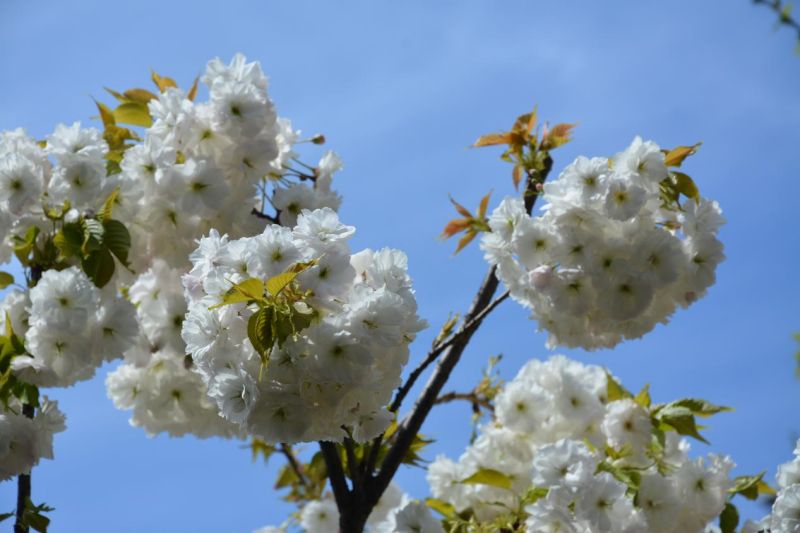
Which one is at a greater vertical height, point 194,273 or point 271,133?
point 271,133

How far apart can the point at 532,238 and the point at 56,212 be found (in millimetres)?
1105

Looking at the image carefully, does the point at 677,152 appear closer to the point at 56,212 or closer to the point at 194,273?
the point at 194,273

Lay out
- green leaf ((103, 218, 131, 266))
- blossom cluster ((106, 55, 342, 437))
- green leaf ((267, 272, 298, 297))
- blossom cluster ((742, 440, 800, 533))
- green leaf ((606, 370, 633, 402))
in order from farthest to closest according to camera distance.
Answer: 1. green leaf ((606, 370, 633, 402))
2. blossom cluster ((106, 55, 342, 437))
3. green leaf ((103, 218, 131, 266))
4. blossom cluster ((742, 440, 800, 533))
5. green leaf ((267, 272, 298, 297))

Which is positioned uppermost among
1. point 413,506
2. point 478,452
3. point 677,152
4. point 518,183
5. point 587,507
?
point 518,183

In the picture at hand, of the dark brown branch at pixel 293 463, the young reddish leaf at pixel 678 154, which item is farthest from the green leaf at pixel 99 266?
the young reddish leaf at pixel 678 154

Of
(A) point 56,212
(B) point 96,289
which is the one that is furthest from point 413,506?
(A) point 56,212

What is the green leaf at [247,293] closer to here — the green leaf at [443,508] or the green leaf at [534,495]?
the green leaf at [534,495]

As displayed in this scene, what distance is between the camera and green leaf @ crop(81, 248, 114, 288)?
2.09m

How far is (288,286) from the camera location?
53.6 inches

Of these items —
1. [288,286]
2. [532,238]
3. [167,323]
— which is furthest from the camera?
[167,323]

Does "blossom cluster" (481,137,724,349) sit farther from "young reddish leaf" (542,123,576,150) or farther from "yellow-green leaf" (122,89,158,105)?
"yellow-green leaf" (122,89,158,105)

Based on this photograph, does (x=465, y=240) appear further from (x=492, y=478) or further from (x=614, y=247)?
(x=492, y=478)

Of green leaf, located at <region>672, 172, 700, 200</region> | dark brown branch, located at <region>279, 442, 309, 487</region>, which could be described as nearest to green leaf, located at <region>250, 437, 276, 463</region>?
dark brown branch, located at <region>279, 442, 309, 487</region>

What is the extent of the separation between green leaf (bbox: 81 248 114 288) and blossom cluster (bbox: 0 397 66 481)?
0.31 metres
